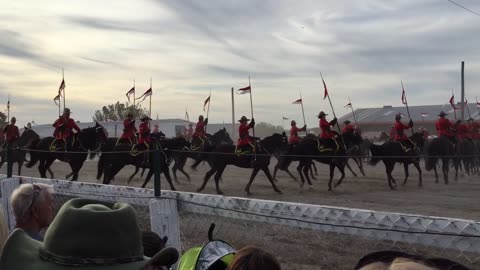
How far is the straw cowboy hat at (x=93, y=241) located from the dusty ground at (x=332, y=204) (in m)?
2.79

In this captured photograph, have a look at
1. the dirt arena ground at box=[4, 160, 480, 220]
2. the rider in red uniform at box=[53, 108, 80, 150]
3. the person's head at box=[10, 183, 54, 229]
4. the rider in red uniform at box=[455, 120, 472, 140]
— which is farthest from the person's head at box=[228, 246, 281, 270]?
the rider in red uniform at box=[455, 120, 472, 140]

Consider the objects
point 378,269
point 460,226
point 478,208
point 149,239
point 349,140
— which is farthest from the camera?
point 349,140

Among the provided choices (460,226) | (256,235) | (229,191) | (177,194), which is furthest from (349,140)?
(460,226)

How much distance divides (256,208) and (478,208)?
9561 millimetres

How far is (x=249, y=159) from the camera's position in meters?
15.3

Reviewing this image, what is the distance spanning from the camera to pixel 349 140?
19.7 metres

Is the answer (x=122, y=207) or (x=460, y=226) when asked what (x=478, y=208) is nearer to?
(x=460, y=226)

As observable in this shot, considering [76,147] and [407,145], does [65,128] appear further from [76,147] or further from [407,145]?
[407,145]

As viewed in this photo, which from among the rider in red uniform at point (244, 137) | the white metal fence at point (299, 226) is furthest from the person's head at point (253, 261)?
the rider in red uniform at point (244, 137)

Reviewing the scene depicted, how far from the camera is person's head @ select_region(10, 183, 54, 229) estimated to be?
141 inches

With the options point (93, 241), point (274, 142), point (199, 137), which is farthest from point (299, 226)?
point (199, 137)

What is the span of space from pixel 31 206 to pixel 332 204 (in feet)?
32.4

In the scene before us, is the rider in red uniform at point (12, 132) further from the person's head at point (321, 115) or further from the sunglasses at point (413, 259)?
the sunglasses at point (413, 259)

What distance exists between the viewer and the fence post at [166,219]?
15.4 feet
